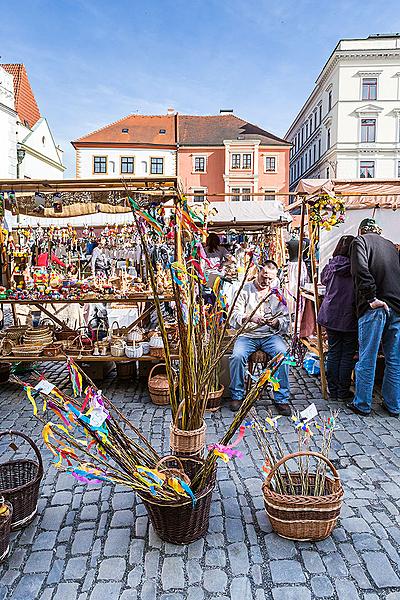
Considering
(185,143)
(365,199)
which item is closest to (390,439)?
(365,199)

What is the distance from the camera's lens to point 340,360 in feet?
15.1

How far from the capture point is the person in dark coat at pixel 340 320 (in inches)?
173

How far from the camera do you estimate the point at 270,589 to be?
2105mm

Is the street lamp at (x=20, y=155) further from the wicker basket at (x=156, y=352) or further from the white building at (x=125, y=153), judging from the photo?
the wicker basket at (x=156, y=352)

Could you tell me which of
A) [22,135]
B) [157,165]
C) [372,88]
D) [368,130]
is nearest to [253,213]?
[22,135]

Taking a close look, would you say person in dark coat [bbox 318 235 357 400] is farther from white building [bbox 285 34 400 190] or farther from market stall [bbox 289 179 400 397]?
white building [bbox 285 34 400 190]

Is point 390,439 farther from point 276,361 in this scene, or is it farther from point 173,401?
point 173,401

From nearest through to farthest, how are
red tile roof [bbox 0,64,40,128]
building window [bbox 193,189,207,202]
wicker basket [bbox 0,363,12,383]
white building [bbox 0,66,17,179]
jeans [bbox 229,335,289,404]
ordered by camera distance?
jeans [bbox 229,335,289,404], wicker basket [bbox 0,363,12,383], building window [bbox 193,189,207,202], white building [bbox 0,66,17,179], red tile roof [bbox 0,64,40,128]

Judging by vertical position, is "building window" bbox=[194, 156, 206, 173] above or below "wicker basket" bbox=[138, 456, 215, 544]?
above

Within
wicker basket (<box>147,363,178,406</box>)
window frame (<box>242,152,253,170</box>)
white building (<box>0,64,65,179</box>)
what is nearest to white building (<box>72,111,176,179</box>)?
white building (<box>0,64,65,179</box>)

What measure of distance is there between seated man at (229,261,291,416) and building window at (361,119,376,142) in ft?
104

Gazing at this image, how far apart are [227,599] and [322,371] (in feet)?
9.74

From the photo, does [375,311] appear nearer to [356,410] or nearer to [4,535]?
[356,410]

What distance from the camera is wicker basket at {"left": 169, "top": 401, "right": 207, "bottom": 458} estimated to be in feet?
8.33
